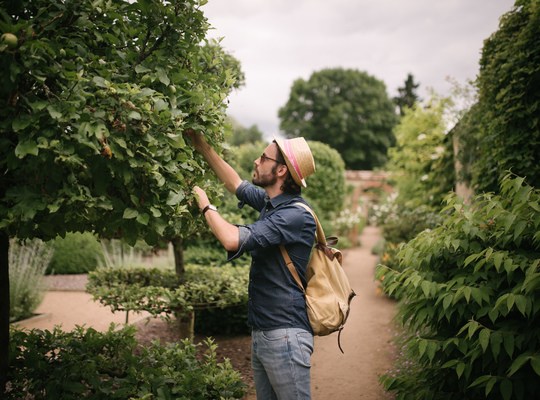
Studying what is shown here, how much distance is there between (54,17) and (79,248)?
9.87m

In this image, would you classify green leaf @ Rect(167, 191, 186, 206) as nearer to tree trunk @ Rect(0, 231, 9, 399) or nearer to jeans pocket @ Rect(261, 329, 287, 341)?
jeans pocket @ Rect(261, 329, 287, 341)

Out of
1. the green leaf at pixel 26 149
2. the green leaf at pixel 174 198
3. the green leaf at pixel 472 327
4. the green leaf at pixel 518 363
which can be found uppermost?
the green leaf at pixel 26 149

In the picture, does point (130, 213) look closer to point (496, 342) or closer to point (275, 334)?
point (275, 334)

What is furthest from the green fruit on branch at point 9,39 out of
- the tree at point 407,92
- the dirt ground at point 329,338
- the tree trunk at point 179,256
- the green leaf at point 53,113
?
the tree at point 407,92

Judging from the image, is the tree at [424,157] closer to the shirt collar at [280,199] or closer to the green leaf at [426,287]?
the green leaf at [426,287]

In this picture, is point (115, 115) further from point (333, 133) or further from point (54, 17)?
point (333, 133)

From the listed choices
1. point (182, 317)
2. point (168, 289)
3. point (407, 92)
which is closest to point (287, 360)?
point (168, 289)

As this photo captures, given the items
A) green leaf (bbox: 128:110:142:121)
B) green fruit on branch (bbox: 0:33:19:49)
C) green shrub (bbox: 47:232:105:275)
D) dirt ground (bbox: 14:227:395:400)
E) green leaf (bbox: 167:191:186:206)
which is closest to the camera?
green fruit on branch (bbox: 0:33:19:49)

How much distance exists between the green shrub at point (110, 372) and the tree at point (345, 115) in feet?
119

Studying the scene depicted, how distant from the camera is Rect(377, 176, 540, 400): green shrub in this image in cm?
256

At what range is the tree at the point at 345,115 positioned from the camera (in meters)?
38.7

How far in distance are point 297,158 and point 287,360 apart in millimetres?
1153

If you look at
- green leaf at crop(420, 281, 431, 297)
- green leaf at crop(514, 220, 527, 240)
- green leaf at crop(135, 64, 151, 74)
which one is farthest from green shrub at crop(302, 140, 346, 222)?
green leaf at crop(135, 64, 151, 74)

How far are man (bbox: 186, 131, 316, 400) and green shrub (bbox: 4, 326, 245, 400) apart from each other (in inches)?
18.4
